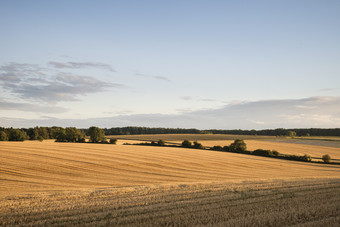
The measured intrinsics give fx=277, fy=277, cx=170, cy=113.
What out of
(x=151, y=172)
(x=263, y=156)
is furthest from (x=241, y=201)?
(x=263, y=156)

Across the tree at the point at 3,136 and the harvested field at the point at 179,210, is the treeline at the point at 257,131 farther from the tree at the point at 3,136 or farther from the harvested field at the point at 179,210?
the harvested field at the point at 179,210

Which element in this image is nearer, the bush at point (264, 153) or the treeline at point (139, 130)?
the bush at point (264, 153)

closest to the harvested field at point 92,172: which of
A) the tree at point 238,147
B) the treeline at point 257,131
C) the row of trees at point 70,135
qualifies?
the tree at point 238,147

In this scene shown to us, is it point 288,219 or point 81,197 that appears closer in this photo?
point 288,219

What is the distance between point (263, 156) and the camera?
60.0 metres

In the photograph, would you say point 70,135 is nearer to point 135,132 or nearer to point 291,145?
point 291,145

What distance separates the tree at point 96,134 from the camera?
73125 millimetres

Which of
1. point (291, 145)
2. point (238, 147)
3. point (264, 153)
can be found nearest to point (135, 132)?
point (291, 145)

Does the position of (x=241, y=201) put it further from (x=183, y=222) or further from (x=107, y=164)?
(x=107, y=164)

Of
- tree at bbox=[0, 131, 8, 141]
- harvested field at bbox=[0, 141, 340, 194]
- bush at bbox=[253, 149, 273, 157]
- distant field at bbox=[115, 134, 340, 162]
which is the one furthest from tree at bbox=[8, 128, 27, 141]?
bush at bbox=[253, 149, 273, 157]

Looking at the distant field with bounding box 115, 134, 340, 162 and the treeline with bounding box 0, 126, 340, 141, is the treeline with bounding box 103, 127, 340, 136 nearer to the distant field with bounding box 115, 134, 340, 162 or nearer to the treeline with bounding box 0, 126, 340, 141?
the treeline with bounding box 0, 126, 340, 141

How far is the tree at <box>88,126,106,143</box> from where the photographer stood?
240 ft

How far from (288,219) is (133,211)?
18.1 feet

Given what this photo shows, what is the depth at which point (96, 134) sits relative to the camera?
241 feet
